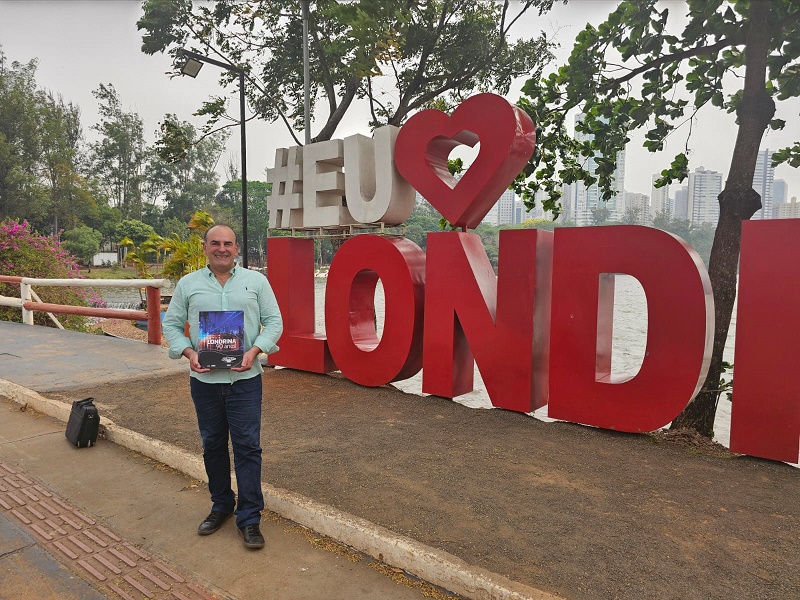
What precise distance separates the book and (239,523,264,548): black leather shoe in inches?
36.1

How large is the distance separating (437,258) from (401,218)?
1.06 m

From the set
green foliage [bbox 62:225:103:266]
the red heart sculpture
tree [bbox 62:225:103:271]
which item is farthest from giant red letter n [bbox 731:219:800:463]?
green foliage [bbox 62:225:103:266]

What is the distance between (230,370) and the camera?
3076 mm

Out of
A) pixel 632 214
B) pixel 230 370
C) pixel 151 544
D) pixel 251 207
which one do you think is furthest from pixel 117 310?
pixel 251 207

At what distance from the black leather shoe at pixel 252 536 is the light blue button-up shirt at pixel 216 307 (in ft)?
2.71

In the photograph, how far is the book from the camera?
3.05m

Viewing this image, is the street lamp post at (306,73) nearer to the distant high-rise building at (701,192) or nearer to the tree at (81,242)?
the distant high-rise building at (701,192)

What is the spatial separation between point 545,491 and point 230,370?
87.6 inches

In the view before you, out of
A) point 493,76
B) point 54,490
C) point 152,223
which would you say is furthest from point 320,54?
point 152,223

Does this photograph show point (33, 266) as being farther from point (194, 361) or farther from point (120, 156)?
point (120, 156)

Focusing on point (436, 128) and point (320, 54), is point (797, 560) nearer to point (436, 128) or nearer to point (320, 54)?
point (436, 128)

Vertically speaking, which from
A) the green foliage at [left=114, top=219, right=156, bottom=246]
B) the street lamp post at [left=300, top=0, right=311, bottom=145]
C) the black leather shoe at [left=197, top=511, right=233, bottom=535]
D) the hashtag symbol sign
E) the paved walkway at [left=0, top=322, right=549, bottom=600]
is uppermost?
the street lamp post at [left=300, top=0, right=311, bottom=145]

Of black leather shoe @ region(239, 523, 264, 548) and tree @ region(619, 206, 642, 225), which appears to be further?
tree @ region(619, 206, 642, 225)

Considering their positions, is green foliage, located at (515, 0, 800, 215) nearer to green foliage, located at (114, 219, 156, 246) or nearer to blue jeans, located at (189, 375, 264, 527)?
blue jeans, located at (189, 375, 264, 527)
